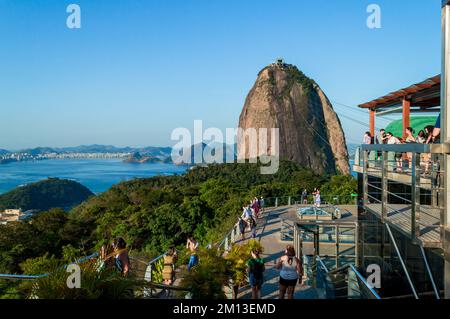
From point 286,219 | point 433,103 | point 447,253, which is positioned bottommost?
point 286,219

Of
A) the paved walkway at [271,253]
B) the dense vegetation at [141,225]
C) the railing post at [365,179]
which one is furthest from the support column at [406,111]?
the dense vegetation at [141,225]

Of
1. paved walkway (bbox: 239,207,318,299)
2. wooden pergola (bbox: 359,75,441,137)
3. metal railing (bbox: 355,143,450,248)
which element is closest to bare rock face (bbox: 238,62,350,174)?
paved walkway (bbox: 239,207,318,299)

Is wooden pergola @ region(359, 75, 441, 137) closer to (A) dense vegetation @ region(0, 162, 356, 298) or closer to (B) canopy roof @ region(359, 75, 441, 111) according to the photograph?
(B) canopy roof @ region(359, 75, 441, 111)

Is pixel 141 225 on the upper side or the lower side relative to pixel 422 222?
lower

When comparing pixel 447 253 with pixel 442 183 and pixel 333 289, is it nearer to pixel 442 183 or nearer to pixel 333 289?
pixel 442 183

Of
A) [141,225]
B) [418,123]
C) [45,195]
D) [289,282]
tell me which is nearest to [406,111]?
[418,123]

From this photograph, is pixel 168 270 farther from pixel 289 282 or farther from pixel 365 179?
pixel 365 179

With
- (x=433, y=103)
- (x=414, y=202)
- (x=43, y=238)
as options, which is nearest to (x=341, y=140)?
(x=43, y=238)
